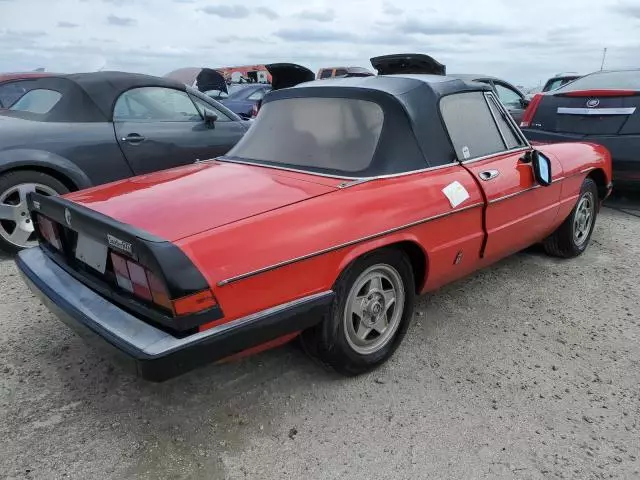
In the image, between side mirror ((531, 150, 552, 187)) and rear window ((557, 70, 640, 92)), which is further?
rear window ((557, 70, 640, 92))

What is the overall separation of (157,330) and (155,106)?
3.55 metres

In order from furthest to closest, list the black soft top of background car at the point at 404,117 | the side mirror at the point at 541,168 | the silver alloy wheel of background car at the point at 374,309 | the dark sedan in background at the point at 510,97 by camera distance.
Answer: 1. the dark sedan in background at the point at 510,97
2. the side mirror at the point at 541,168
3. the black soft top of background car at the point at 404,117
4. the silver alloy wheel of background car at the point at 374,309

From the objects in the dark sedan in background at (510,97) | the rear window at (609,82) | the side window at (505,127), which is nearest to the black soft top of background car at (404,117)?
the side window at (505,127)

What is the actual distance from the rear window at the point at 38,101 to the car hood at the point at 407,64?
2.80 meters

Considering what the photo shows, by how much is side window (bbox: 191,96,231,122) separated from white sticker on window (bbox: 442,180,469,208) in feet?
10.5

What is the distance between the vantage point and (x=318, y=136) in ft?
10.00

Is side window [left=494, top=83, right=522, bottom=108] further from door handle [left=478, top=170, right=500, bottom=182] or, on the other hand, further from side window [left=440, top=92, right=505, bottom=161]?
door handle [left=478, top=170, right=500, bottom=182]

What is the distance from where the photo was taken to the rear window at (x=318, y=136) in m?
2.90

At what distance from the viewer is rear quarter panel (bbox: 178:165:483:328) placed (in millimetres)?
2129

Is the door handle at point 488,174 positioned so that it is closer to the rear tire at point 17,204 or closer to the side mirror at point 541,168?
the side mirror at point 541,168

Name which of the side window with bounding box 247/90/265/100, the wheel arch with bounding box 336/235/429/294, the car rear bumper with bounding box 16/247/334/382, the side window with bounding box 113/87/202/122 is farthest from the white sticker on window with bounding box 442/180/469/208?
the side window with bounding box 247/90/265/100

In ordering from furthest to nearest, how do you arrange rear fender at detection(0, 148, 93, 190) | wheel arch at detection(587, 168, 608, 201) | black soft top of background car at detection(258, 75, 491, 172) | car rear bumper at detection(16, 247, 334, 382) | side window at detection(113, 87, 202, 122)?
1. side window at detection(113, 87, 202, 122)
2. wheel arch at detection(587, 168, 608, 201)
3. rear fender at detection(0, 148, 93, 190)
4. black soft top of background car at detection(258, 75, 491, 172)
5. car rear bumper at detection(16, 247, 334, 382)

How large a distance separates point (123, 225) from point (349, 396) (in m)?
1.31

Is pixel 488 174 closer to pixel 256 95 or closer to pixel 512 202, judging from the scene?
pixel 512 202
